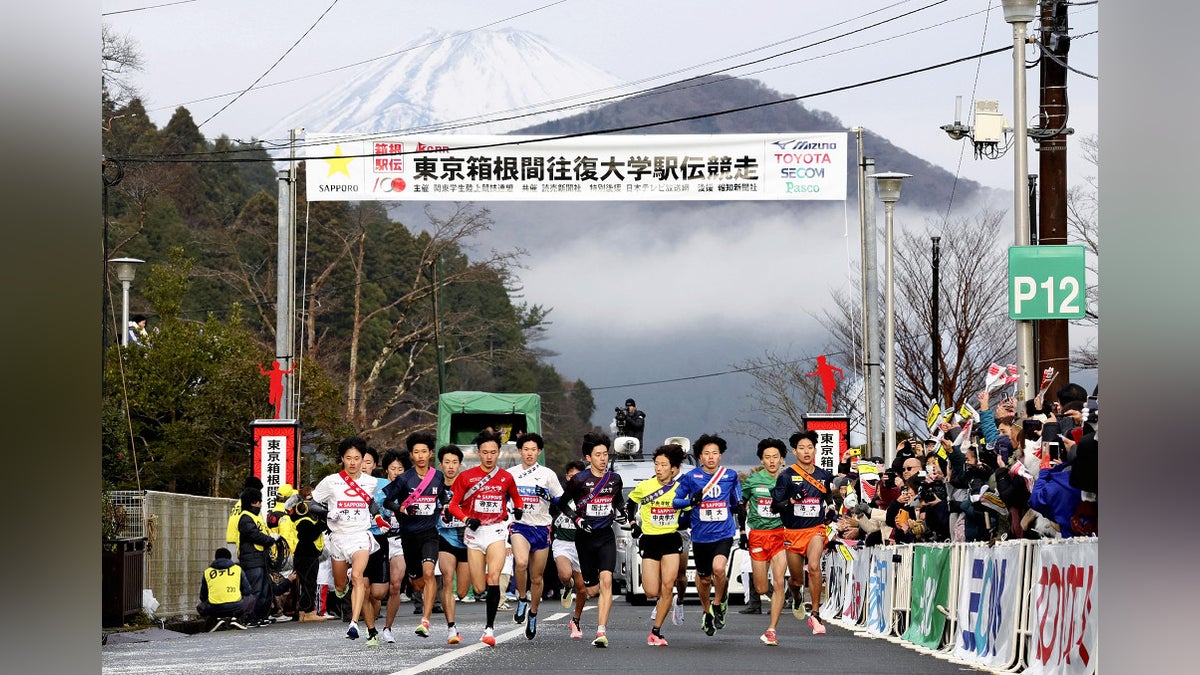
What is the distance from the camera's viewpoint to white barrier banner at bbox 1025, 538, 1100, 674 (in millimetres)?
10914

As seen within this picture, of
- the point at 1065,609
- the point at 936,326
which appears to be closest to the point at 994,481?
the point at 1065,609

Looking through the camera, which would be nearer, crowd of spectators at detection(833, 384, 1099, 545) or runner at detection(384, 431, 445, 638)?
crowd of spectators at detection(833, 384, 1099, 545)

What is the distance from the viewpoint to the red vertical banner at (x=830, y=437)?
32.5m

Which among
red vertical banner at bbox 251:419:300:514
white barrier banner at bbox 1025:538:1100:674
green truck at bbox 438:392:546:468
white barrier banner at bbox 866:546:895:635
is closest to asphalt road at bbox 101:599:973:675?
white barrier banner at bbox 866:546:895:635

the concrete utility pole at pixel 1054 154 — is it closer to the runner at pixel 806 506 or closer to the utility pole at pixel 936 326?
the runner at pixel 806 506

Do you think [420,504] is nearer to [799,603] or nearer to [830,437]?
[799,603]

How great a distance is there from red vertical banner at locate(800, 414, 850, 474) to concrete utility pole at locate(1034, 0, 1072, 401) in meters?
11.8

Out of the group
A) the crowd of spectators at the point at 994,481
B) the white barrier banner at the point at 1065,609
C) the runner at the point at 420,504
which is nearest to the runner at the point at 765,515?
the crowd of spectators at the point at 994,481

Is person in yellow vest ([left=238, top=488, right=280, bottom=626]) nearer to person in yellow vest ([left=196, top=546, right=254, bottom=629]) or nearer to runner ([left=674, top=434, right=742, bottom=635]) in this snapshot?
person in yellow vest ([left=196, top=546, right=254, bottom=629])

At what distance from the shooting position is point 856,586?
2308cm

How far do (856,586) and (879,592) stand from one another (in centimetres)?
250

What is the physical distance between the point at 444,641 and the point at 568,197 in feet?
39.6

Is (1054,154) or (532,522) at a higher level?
(1054,154)
